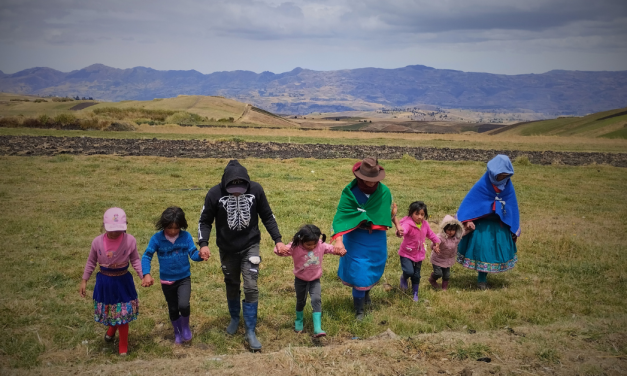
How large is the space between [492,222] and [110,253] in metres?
6.31

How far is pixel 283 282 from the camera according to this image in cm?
838

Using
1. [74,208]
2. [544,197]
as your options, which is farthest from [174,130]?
[544,197]

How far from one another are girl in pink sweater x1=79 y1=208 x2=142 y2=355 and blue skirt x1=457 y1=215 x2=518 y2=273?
568cm

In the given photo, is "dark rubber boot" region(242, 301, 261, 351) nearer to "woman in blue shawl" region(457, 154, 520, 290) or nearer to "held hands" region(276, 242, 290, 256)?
"held hands" region(276, 242, 290, 256)

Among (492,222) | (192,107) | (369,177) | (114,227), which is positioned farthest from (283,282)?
(192,107)

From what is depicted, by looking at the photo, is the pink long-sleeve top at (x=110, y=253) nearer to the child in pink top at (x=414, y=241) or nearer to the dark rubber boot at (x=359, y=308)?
the dark rubber boot at (x=359, y=308)

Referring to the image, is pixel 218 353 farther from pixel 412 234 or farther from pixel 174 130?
pixel 174 130

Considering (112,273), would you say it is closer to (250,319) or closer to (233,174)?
(250,319)

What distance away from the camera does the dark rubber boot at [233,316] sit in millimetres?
6156

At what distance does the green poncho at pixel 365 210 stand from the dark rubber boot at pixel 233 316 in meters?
1.77

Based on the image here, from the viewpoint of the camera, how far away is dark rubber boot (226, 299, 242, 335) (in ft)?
20.2

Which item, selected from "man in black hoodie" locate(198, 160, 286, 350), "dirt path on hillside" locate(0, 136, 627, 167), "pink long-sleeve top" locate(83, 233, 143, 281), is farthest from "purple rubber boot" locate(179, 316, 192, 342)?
"dirt path on hillside" locate(0, 136, 627, 167)

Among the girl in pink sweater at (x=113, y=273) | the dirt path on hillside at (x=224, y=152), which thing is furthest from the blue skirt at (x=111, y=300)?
the dirt path on hillside at (x=224, y=152)

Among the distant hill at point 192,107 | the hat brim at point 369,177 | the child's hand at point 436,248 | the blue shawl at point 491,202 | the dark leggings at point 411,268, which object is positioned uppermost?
the distant hill at point 192,107
